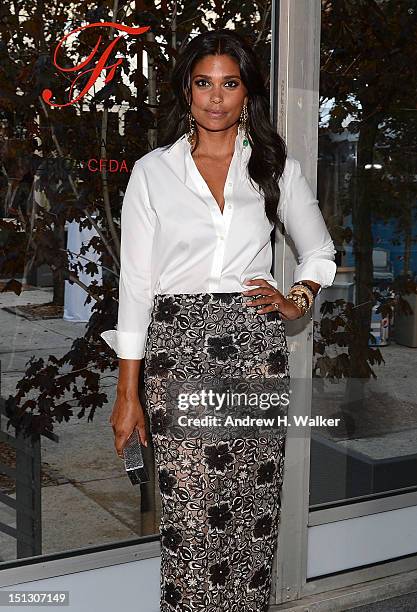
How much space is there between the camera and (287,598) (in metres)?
3.09

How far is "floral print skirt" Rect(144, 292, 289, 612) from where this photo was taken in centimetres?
217

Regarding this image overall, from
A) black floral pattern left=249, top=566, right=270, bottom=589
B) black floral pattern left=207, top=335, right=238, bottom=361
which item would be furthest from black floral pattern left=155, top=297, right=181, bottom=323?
black floral pattern left=249, top=566, right=270, bottom=589

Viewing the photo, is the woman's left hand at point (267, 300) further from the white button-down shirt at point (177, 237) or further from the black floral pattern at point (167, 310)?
the black floral pattern at point (167, 310)

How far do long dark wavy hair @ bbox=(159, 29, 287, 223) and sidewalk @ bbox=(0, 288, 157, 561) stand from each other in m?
0.65

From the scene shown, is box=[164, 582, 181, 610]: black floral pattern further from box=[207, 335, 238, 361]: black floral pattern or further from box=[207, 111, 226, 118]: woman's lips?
box=[207, 111, 226, 118]: woman's lips

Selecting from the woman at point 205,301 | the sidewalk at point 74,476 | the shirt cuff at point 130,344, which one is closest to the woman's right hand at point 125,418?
the woman at point 205,301

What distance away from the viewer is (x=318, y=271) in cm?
237

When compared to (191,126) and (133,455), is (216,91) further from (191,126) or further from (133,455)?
(133,455)

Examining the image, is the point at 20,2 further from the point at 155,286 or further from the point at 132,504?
the point at 132,504

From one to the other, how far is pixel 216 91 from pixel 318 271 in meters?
0.54

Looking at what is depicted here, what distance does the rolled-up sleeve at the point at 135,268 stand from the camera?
2178mm

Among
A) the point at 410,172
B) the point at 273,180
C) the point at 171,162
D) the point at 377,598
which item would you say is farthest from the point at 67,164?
the point at 377,598

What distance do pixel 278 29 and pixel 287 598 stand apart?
1887 mm

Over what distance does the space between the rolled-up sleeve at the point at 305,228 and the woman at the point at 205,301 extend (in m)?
0.07
